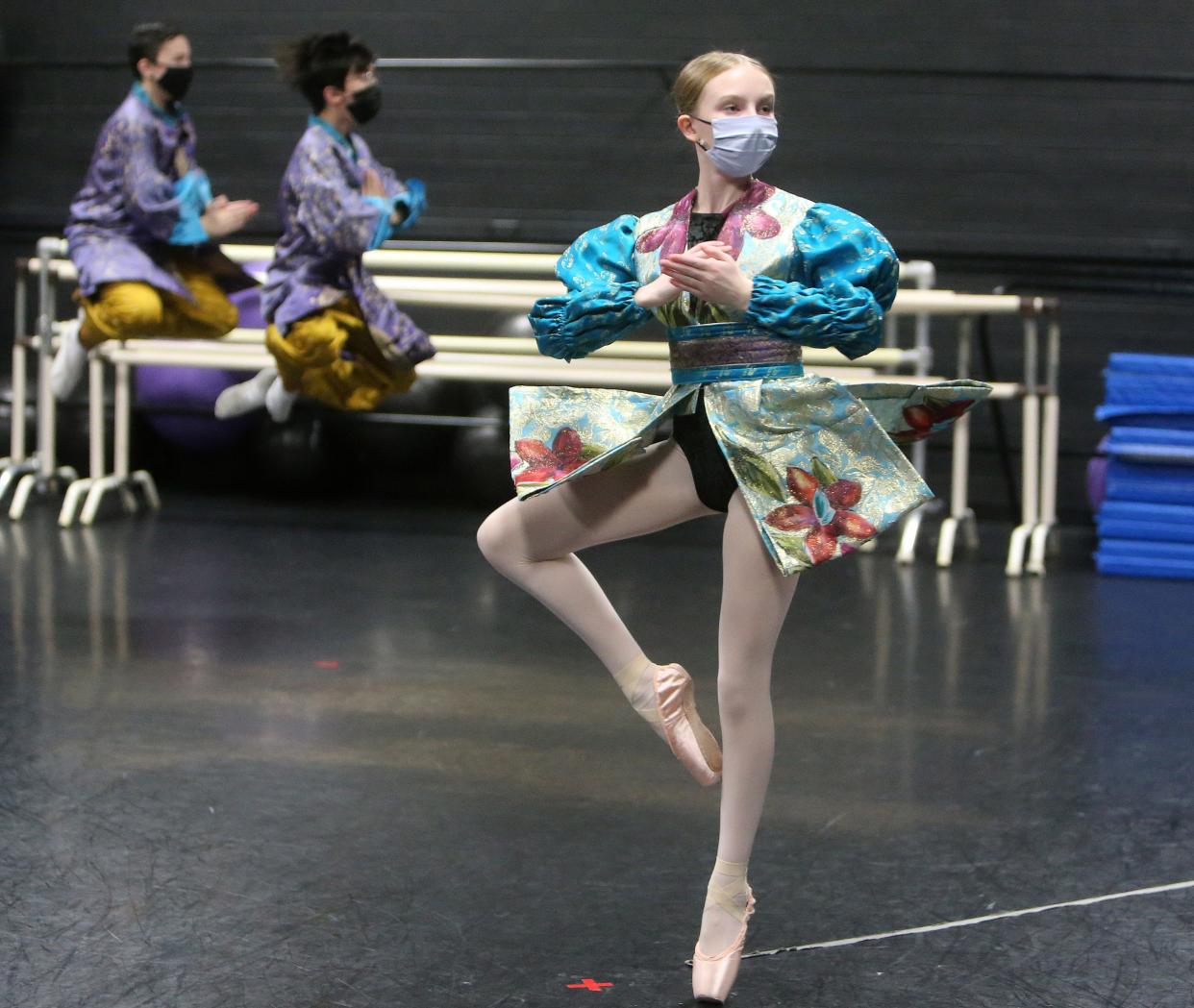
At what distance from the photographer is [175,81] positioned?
4.89 meters

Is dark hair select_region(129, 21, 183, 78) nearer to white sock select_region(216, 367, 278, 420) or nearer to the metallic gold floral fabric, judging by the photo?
white sock select_region(216, 367, 278, 420)

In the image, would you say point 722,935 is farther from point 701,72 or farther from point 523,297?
point 523,297

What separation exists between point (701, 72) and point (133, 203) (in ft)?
10.5

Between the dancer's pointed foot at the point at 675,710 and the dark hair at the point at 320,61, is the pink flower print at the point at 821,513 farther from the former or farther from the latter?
the dark hair at the point at 320,61

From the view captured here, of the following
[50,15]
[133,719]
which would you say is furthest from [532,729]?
[50,15]

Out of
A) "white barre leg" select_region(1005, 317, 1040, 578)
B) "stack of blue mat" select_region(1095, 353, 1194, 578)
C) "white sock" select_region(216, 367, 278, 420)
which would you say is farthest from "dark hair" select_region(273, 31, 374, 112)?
"stack of blue mat" select_region(1095, 353, 1194, 578)

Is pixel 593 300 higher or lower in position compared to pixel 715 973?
higher

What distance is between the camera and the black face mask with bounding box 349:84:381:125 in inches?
185

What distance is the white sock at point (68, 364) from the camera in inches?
211

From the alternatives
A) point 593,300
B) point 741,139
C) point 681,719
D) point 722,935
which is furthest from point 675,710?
A: point 741,139

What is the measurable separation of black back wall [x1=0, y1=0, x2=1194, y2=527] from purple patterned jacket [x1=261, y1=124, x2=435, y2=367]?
1740mm

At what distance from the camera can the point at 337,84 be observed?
4676mm

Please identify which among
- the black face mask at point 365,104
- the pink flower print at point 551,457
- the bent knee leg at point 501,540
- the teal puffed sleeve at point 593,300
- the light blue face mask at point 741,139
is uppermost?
the black face mask at point 365,104

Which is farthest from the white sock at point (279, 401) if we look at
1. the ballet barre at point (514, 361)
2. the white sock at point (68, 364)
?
the white sock at point (68, 364)
